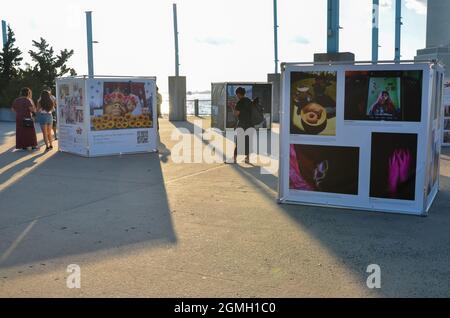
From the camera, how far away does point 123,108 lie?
45.4ft

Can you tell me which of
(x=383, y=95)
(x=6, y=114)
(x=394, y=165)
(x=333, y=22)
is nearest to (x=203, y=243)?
(x=394, y=165)

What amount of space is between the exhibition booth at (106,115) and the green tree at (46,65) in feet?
42.3

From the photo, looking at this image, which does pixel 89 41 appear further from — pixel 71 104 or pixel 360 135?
pixel 360 135

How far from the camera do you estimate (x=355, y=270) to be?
5148mm

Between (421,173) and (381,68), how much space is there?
1.55m

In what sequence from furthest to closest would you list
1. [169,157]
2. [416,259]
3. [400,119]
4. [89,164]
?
[169,157] < [89,164] < [400,119] < [416,259]

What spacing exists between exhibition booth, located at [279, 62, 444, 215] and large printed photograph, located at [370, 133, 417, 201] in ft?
0.04

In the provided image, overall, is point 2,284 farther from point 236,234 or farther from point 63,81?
point 63,81

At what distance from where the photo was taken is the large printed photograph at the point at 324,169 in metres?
7.69

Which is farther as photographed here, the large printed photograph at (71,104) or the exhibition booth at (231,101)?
the exhibition booth at (231,101)

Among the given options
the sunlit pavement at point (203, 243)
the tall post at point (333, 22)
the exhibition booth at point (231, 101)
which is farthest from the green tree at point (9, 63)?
the sunlit pavement at point (203, 243)

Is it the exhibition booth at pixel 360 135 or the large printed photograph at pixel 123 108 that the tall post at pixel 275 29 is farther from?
the exhibition booth at pixel 360 135

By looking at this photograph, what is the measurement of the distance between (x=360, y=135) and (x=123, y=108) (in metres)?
7.85

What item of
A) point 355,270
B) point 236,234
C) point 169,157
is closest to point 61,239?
point 236,234
